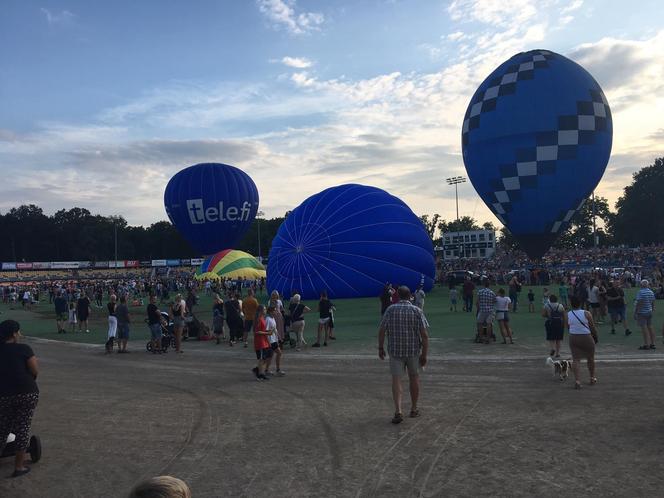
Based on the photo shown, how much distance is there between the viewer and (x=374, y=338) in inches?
591

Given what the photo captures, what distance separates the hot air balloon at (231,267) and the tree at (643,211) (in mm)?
65358

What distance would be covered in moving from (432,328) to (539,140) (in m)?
15.6

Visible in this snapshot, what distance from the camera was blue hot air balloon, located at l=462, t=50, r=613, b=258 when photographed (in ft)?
91.2

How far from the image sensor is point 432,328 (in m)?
16.8

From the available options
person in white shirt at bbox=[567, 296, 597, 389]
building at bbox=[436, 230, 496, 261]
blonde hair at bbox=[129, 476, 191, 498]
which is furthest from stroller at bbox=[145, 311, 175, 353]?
building at bbox=[436, 230, 496, 261]

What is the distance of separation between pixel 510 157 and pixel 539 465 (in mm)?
25299

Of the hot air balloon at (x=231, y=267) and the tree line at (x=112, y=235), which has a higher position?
the tree line at (x=112, y=235)

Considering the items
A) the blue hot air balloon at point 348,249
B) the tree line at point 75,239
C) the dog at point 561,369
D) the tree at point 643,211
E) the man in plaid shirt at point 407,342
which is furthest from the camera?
the tree line at point 75,239

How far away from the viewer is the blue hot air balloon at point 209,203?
5028 cm

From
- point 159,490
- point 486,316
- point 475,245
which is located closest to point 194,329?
point 486,316

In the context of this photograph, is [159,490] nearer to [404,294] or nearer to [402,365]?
[402,365]

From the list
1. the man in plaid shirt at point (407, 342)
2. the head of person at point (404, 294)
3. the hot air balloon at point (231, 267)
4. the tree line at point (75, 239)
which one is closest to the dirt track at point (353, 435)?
the man in plaid shirt at point (407, 342)

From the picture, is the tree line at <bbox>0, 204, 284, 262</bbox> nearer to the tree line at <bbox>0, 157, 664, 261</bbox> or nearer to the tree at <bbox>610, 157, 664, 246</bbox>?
the tree line at <bbox>0, 157, 664, 261</bbox>

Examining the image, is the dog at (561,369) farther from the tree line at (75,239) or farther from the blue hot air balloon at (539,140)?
the tree line at (75,239)
